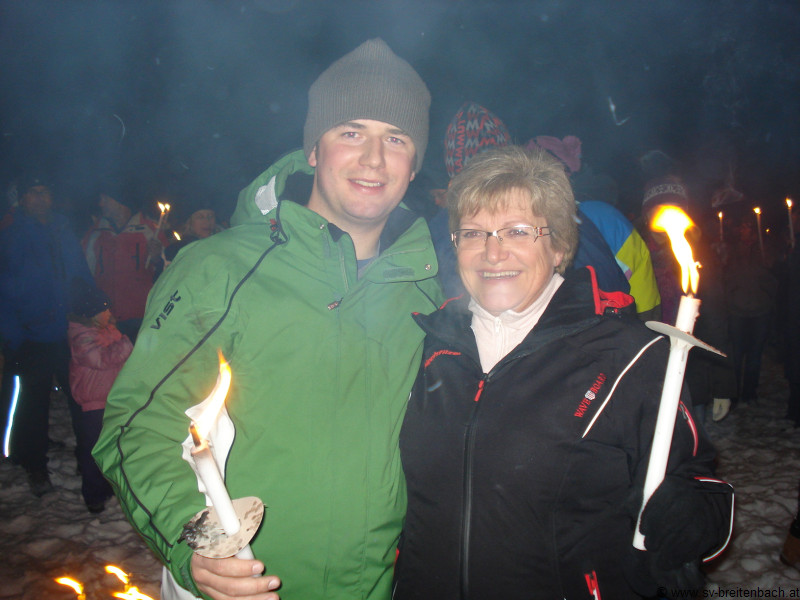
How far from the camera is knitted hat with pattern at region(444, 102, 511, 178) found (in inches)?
131

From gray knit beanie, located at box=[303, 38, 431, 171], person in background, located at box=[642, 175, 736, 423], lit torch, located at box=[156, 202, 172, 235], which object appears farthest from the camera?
lit torch, located at box=[156, 202, 172, 235]

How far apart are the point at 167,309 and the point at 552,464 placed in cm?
144

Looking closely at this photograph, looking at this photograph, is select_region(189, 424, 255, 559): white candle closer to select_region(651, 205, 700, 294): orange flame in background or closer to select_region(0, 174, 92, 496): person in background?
select_region(651, 205, 700, 294): orange flame in background

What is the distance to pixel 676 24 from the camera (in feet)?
81.6

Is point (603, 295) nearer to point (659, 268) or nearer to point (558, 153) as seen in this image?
point (558, 153)

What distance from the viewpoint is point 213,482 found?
0.87 m

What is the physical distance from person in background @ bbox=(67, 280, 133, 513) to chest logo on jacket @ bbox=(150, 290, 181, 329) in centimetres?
333

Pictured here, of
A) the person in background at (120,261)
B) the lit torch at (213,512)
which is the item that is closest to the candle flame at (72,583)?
the person in background at (120,261)

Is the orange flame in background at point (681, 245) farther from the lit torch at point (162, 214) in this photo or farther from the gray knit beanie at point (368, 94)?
the lit torch at point (162, 214)

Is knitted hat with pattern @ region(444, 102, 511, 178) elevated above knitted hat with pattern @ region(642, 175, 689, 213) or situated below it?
above

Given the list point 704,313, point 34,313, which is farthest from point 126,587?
point 704,313

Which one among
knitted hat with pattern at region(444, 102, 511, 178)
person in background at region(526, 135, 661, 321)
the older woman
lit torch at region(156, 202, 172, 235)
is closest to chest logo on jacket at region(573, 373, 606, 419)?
the older woman

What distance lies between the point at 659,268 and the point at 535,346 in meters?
4.08

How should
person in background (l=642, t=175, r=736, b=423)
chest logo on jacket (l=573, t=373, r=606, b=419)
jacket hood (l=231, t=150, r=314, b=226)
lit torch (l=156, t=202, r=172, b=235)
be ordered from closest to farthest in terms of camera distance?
1. chest logo on jacket (l=573, t=373, r=606, b=419)
2. jacket hood (l=231, t=150, r=314, b=226)
3. person in background (l=642, t=175, r=736, b=423)
4. lit torch (l=156, t=202, r=172, b=235)
